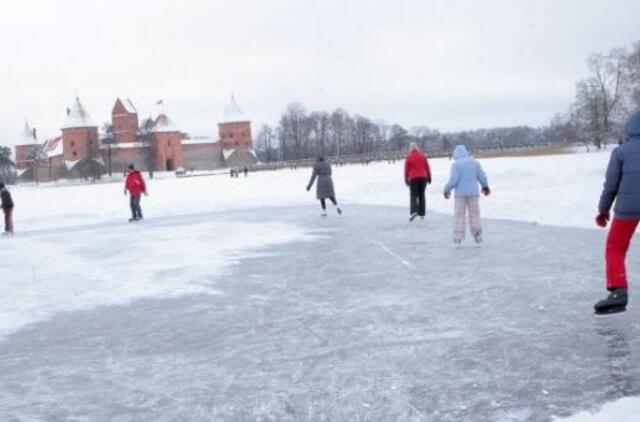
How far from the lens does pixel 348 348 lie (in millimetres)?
5227

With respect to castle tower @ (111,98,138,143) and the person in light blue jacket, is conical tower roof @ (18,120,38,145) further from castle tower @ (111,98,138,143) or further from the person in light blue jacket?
the person in light blue jacket

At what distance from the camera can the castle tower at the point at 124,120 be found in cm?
11344

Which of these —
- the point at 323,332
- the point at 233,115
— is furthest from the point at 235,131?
the point at 323,332

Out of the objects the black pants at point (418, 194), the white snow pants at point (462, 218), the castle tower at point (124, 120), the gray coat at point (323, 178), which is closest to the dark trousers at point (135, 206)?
the gray coat at point (323, 178)

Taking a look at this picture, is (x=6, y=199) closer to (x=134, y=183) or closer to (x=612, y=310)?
(x=134, y=183)

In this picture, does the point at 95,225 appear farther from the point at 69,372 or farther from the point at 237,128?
the point at 237,128

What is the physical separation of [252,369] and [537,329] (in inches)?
85.7

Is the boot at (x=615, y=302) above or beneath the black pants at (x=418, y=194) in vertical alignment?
beneath

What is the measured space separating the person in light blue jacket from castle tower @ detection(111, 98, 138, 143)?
108m

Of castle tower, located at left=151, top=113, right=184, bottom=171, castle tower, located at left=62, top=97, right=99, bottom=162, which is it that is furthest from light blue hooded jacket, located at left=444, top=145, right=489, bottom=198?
castle tower, located at left=62, top=97, right=99, bottom=162

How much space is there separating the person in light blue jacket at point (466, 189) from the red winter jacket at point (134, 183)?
11.2 m

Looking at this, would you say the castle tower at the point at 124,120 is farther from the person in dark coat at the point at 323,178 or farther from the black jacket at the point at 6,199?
the person in dark coat at the point at 323,178

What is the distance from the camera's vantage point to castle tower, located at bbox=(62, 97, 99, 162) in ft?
348

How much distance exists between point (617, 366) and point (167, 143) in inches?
4258
